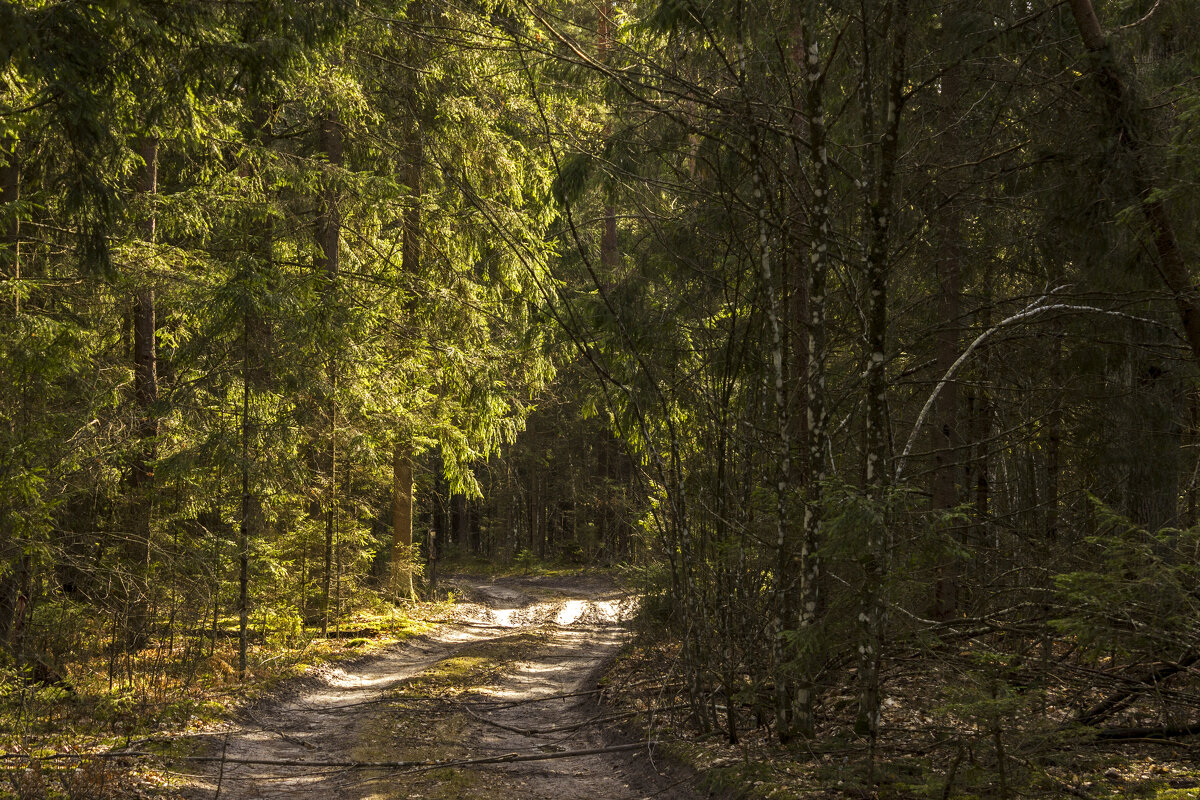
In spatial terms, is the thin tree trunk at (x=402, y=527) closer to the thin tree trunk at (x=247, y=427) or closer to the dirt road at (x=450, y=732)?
the dirt road at (x=450, y=732)

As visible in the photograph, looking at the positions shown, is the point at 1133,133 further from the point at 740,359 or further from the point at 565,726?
the point at 565,726

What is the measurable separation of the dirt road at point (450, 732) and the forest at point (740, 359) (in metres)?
0.69

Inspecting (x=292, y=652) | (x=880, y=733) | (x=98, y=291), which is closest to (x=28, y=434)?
(x=98, y=291)

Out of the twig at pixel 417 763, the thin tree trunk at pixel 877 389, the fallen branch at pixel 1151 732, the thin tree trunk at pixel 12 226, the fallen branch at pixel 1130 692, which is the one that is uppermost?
the thin tree trunk at pixel 12 226

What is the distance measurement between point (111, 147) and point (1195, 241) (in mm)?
9274

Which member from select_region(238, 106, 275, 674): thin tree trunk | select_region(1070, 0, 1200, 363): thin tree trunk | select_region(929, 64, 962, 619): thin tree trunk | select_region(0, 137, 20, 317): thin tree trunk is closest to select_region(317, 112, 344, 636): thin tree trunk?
select_region(238, 106, 275, 674): thin tree trunk

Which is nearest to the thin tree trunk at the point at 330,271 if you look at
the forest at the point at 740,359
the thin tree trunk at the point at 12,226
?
the forest at the point at 740,359

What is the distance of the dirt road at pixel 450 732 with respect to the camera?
6.83 metres

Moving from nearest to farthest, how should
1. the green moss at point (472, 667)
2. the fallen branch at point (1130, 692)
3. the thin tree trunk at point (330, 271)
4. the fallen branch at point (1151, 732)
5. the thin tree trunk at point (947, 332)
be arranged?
the fallen branch at point (1151, 732)
the fallen branch at point (1130, 692)
the thin tree trunk at point (947, 332)
the green moss at point (472, 667)
the thin tree trunk at point (330, 271)

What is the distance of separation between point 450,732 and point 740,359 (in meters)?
5.28

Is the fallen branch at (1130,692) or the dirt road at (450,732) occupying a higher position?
the fallen branch at (1130,692)

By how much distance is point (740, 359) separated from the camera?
7.15m

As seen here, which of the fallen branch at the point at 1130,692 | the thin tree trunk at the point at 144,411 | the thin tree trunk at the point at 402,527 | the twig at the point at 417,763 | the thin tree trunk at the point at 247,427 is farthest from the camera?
the thin tree trunk at the point at 402,527

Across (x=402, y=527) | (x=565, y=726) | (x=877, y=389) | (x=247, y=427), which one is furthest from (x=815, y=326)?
(x=402, y=527)
